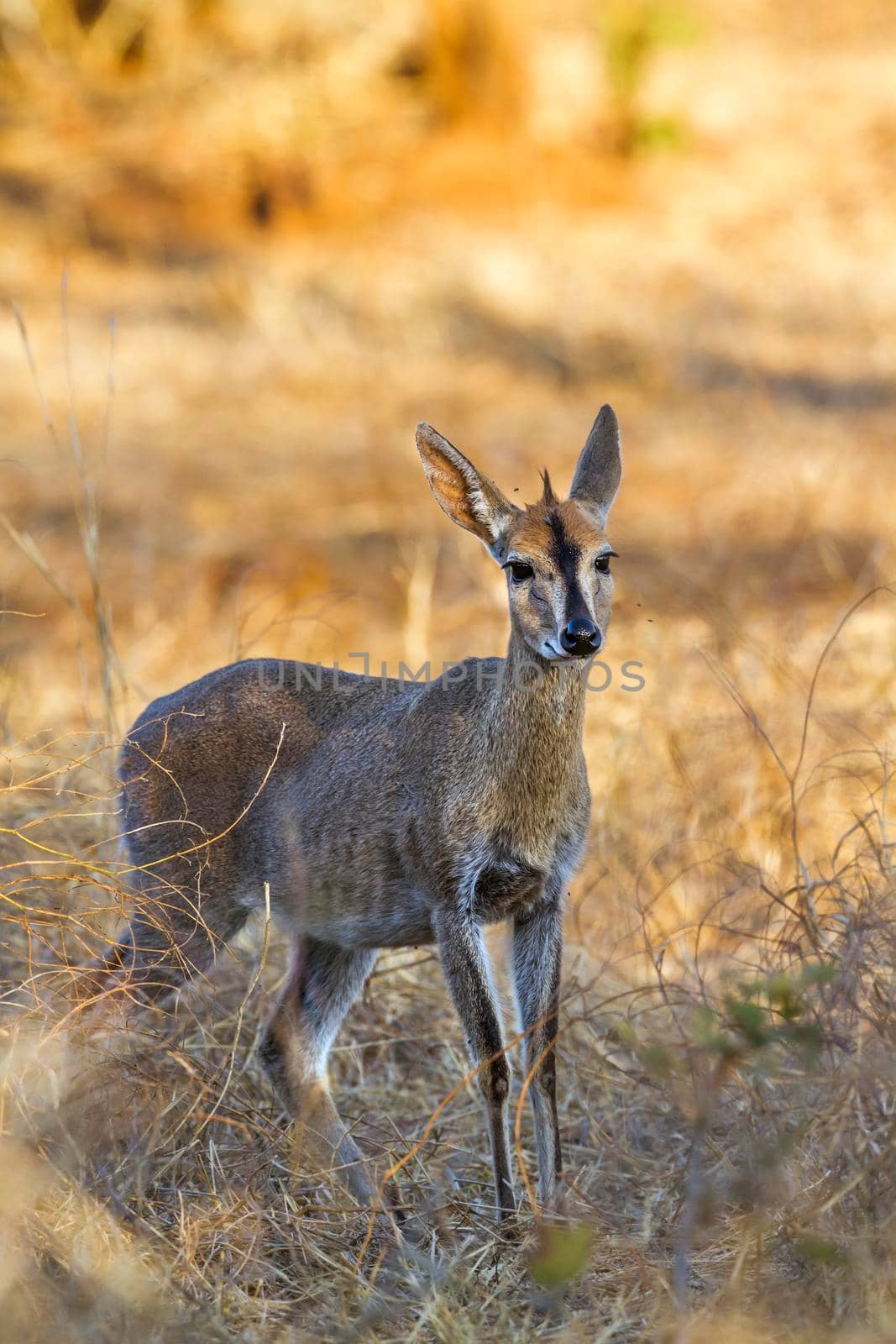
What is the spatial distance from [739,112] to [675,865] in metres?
15.2

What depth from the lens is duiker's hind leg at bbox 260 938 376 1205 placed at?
194 inches

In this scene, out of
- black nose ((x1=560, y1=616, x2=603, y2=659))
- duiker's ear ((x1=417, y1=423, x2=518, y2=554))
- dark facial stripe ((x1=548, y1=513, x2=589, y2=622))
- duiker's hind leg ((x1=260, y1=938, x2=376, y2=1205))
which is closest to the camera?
black nose ((x1=560, y1=616, x2=603, y2=659))

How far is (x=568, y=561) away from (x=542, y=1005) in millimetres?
1385

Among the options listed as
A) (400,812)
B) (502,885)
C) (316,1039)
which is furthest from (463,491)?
(316,1039)

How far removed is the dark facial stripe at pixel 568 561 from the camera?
14.4ft

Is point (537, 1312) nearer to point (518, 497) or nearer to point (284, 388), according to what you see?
point (518, 497)

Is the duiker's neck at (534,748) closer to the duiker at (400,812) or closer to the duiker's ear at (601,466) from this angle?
the duiker at (400,812)

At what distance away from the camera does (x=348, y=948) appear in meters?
5.22

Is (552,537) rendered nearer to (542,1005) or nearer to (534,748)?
(534,748)

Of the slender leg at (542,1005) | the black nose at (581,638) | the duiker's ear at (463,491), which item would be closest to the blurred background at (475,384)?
the slender leg at (542,1005)

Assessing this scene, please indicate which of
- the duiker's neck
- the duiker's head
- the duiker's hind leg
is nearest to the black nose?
the duiker's head

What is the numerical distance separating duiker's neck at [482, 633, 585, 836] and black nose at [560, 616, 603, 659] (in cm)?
33

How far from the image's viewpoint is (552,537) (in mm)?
4645

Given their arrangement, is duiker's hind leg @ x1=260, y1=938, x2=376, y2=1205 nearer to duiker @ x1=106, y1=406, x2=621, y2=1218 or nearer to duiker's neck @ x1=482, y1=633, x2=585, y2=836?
duiker @ x1=106, y1=406, x2=621, y2=1218
